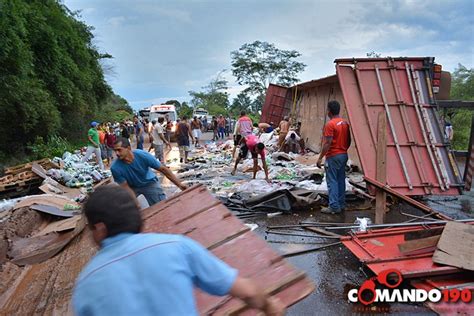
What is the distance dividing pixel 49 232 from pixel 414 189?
563 cm

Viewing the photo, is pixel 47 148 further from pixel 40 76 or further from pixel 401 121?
pixel 401 121

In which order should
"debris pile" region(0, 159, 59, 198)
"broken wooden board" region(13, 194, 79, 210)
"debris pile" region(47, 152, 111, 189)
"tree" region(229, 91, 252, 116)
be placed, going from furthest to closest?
"tree" region(229, 91, 252, 116) < "debris pile" region(47, 152, 111, 189) < "debris pile" region(0, 159, 59, 198) < "broken wooden board" region(13, 194, 79, 210)

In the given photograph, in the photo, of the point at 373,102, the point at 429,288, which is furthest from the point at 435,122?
the point at 429,288

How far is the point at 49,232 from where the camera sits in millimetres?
5516

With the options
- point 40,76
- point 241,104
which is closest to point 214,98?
point 241,104

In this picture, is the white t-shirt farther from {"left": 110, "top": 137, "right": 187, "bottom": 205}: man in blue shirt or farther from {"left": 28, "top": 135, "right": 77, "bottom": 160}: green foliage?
{"left": 110, "top": 137, "right": 187, "bottom": 205}: man in blue shirt

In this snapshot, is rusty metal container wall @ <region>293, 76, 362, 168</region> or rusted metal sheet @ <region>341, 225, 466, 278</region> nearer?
rusted metal sheet @ <region>341, 225, 466, 278</region>

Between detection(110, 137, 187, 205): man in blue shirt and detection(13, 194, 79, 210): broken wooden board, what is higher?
detection(110, 137, 187, 205): man in blue shirt

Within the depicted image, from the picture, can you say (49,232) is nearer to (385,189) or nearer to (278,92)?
(385,189)

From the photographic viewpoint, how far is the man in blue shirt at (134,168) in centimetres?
402

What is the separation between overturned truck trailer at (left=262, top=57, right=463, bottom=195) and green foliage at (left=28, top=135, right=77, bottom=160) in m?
11.9

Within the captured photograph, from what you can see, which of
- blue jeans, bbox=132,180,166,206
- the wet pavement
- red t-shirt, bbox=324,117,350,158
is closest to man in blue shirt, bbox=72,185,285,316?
the wet pavement

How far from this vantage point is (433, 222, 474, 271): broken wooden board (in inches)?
119

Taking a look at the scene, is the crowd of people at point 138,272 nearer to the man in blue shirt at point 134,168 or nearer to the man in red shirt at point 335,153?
the man in blue shirt at point 134,168
